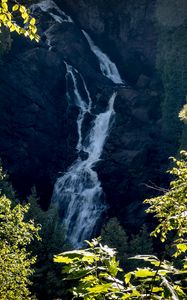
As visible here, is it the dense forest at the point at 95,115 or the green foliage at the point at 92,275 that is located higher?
the dense forest at the point at 95,115

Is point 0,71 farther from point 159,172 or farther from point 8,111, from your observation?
point 159,172

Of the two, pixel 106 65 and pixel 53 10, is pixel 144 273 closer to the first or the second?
pixel 106 65

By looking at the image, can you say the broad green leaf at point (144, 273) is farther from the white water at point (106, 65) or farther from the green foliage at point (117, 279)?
the white water at point (106, 65)

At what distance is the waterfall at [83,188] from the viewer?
35094 millimetres

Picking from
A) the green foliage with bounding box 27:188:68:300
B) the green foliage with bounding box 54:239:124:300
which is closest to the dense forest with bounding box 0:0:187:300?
the green foliage with bounding box 27:188:68:300

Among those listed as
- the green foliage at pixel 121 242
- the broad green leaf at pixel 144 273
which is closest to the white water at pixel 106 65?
the green foliage at pixel 121 242

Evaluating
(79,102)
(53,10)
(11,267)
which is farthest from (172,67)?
(11,267)

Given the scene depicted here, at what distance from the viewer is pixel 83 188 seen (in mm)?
37250

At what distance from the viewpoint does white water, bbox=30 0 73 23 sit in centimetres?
5109

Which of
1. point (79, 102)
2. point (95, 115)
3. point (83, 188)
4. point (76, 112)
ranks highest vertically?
point (79, 102)

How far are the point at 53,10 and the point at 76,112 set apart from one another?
1642 centimetres

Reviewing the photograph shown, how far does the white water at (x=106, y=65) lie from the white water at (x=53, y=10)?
3089 millimetres

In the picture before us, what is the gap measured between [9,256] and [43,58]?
35938 millimetres

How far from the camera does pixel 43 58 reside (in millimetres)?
44938
